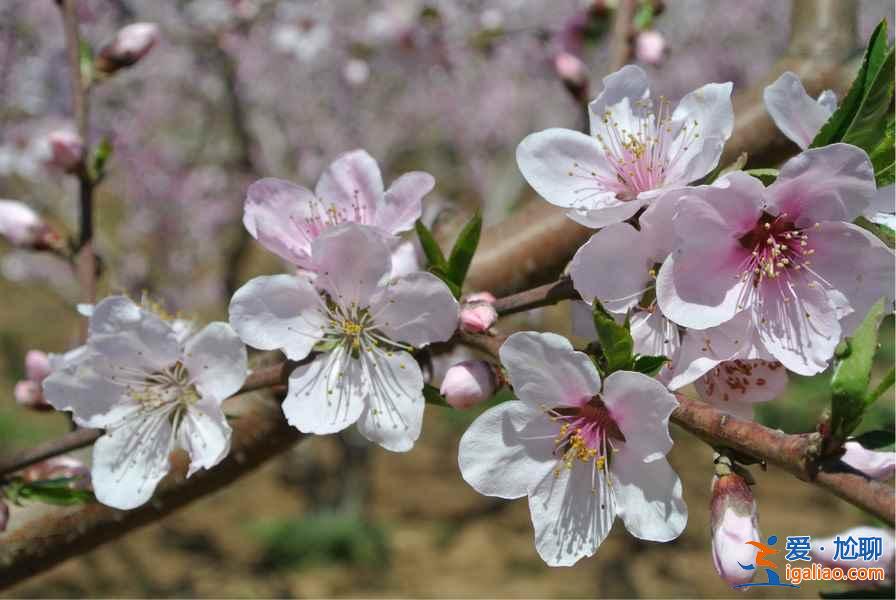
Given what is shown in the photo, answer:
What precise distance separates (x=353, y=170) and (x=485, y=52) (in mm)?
2274

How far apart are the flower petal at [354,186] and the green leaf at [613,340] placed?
38cm

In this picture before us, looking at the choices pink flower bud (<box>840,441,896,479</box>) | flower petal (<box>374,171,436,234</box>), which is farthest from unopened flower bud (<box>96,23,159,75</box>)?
pink flower bud (<box>840,441,896,479</box>)

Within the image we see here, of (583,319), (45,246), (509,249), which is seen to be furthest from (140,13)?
(583,319)

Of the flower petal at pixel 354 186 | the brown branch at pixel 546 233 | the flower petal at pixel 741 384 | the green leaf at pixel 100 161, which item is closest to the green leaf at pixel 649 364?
the flower petal at pixel 741 384

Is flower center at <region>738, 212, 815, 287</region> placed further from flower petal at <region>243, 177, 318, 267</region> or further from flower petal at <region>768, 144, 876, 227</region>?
flower petal at <region>243, 177, 318, 267</region>

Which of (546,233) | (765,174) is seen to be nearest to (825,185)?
(765,174)

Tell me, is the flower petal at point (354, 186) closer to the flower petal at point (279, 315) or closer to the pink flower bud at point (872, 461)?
the flower petal at point (279, 315)

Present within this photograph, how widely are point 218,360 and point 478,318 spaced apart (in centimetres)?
36

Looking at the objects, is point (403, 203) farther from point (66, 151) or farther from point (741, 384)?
point (66, 151)

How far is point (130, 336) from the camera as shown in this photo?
1.02 metres

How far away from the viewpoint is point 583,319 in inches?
36.2

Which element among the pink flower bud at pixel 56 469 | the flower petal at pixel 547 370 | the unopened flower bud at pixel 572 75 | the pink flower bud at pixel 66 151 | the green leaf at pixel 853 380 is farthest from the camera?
the unopened flower bud at pixel 572 75

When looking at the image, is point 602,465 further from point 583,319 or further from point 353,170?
point 353,170

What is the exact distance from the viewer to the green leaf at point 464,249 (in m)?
0.91
